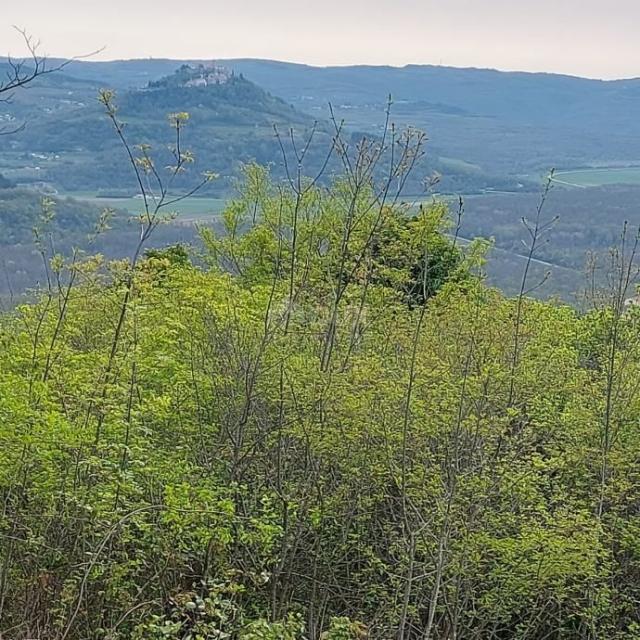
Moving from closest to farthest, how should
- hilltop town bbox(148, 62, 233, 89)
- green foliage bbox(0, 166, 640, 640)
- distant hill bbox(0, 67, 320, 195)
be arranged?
green foliage bbox(0, 166, 640, 640)
distant hill bbox(0, 67, 320, 195)
hilltop town bbox(148, 62, 233, 89)

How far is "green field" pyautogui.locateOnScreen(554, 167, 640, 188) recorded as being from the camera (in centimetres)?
5225

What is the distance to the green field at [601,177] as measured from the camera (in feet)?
171

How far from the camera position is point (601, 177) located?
57.1 metres

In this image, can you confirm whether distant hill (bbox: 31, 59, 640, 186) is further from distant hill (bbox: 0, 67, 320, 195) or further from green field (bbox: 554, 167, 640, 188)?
distant hill (bbox: 0, 67, 320, 195)

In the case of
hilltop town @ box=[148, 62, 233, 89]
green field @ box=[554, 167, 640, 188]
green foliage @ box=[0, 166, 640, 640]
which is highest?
hilltop town @ box=[148, 62, 233, 89]

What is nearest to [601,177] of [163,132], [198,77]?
[163,132]

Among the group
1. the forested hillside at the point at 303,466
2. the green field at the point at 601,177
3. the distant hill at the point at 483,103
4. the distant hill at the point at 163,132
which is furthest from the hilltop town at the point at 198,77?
the forested hillside at the point at 303,466

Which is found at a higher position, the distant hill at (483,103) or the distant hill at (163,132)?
the distant hill at (483,103)

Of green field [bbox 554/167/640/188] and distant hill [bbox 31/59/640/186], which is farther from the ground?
distant hill [bbox 31/59/640/186]

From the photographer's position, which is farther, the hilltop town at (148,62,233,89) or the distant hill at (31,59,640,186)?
the hilltop town at (148,62,233,89)

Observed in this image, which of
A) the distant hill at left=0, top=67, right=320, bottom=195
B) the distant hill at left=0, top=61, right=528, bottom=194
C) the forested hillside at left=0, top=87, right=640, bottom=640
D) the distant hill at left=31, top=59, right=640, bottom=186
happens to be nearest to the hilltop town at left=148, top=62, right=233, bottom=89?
the distant hill at left=0, top=61, right=528, bottom=194

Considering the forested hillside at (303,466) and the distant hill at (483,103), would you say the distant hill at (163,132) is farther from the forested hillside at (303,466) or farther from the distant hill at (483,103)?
the forested hillside at (303,466)

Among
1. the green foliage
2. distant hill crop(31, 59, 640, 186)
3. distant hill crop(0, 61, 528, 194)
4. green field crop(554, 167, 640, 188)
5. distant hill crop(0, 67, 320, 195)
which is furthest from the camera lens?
distant hill crop(31, 59, 640, 186)

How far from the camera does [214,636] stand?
518cm
